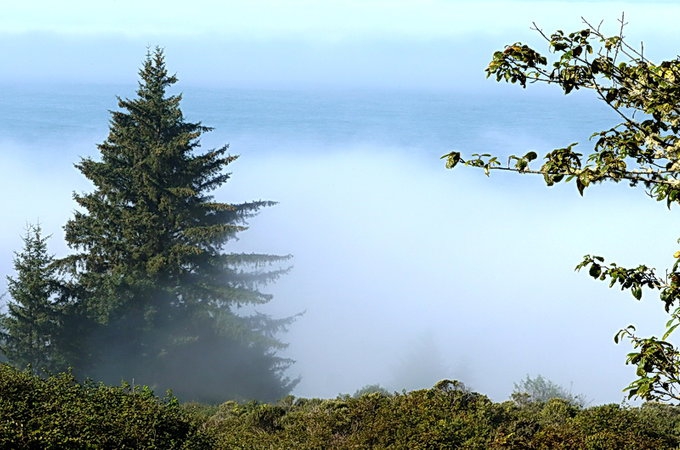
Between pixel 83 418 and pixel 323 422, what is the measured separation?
4.05m

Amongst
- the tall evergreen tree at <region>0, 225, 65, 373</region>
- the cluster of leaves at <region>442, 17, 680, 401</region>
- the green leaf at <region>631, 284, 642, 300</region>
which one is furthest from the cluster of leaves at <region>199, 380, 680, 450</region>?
the tall evergreen tree at <region>0, 225, 65, 373</region>

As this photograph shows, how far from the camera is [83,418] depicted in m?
8.23

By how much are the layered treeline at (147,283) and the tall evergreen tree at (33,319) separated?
0.13 ft

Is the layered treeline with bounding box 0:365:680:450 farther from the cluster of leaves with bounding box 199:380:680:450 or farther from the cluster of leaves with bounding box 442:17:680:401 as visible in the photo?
the cluster of leaves with bounding box 442:17:680:401

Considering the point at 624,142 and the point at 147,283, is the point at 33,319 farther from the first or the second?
the point at 624,142

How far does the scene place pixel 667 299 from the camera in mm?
5562

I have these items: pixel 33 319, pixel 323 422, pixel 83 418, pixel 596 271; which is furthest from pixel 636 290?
pixel 33 319

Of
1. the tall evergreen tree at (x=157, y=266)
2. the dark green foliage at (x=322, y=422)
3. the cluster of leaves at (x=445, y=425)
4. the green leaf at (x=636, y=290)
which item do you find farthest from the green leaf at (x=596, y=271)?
the tall evergreen tree at (x=157, y=266)

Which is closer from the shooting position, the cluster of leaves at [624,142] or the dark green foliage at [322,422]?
the cluster of leaves at [624,142]

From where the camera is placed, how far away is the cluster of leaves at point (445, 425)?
404 inches

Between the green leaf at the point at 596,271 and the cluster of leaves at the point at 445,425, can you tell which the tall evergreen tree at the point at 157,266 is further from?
the green leaf at the point at 596,271

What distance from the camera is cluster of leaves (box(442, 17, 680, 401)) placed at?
5.39 metres

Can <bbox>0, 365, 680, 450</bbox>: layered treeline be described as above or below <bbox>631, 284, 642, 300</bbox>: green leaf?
below

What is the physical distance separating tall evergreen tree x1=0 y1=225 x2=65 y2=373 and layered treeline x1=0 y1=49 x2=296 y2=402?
39 mm
